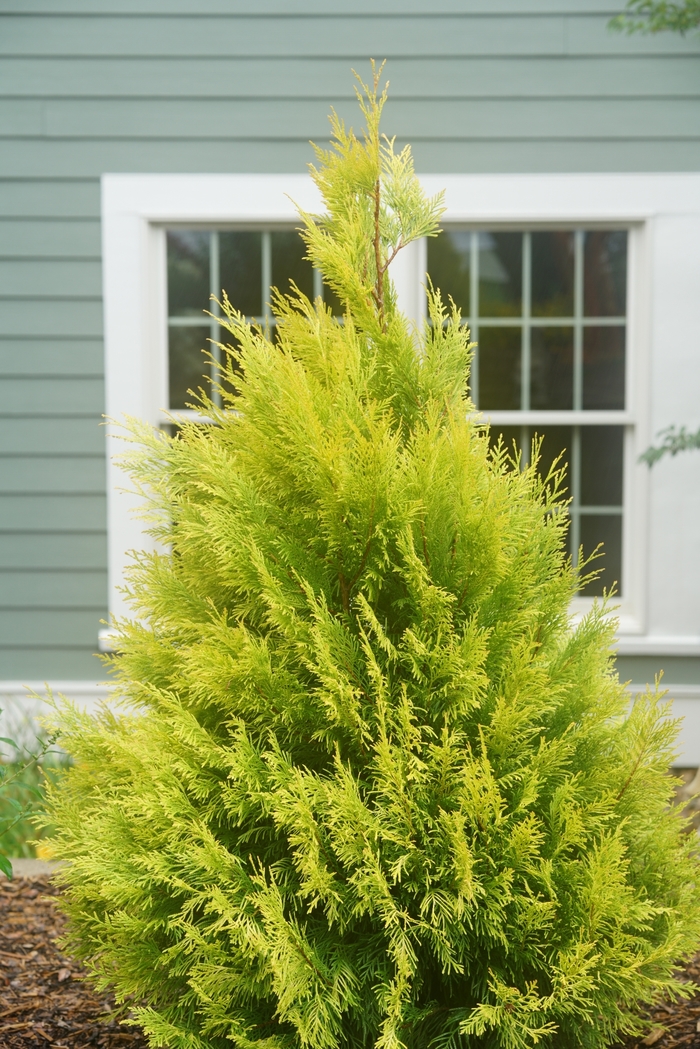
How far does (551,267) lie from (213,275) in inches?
74.3

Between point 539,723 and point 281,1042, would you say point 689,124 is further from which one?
point 281,1042

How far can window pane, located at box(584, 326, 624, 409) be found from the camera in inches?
187

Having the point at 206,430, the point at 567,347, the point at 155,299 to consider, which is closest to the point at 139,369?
the point at 155,299

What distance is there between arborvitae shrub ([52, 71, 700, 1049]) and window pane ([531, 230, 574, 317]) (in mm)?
3269

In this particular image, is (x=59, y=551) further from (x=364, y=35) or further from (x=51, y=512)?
(x=364, y=35)

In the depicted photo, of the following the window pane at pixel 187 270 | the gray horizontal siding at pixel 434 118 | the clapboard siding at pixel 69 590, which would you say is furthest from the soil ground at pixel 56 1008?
the gray horizontal siding at pixel 434 118

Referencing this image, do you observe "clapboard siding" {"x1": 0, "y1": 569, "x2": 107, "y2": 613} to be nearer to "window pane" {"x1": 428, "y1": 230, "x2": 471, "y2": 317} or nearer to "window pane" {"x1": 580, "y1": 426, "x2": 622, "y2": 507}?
"window pane" {"x1": 428, "y1": 230, "x2": 471, "y2": 317}

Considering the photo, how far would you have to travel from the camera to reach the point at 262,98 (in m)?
4.54

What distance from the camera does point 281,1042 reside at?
1.40 m

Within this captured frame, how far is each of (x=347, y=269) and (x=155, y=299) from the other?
3405mm

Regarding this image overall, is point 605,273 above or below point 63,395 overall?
above

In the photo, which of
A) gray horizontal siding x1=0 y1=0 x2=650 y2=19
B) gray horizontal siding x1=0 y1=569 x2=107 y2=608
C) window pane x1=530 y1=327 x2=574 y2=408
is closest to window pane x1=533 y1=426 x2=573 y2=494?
window pane x1=530 y1=327 x2=574 y2=408

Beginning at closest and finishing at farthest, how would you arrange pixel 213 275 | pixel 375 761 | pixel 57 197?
pixel 375 761 < pixel 57 197 < pixel 213 275

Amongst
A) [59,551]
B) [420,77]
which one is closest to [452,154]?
[420,77]
